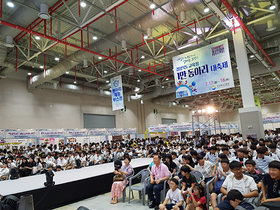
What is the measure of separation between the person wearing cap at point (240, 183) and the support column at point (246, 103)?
21.2 ft

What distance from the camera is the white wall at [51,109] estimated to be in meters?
14.8

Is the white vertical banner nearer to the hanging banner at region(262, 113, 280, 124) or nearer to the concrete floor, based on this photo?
the concrete floor

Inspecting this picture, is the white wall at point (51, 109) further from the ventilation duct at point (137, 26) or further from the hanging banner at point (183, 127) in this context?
the hanging banner at point (183, 127)

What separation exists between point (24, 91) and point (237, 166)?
1624 centimetres

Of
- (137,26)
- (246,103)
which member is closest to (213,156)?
(246,103)

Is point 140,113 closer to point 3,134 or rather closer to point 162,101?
point 162,101

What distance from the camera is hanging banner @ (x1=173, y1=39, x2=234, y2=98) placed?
8227 mm

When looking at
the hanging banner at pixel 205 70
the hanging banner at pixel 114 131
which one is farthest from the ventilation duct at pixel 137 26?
the hanging banner at pixel 114 131

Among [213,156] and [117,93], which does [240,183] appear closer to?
[213,156]

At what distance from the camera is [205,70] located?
8648mm

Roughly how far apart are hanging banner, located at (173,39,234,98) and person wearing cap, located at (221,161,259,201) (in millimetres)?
5188

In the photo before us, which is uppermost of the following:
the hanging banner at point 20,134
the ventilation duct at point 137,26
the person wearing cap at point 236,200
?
the ventilation duct at point 137,26

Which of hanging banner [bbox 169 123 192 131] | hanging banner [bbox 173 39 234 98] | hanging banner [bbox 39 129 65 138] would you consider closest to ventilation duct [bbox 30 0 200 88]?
hanging banner [bbox 173 39 234 98]

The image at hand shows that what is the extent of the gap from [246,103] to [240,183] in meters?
6.78
